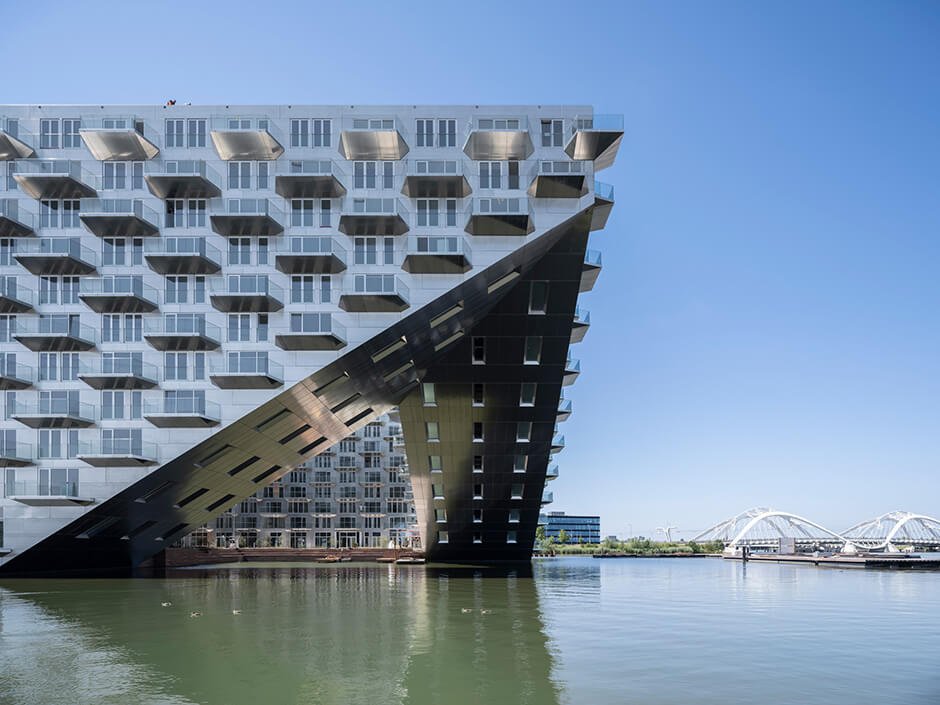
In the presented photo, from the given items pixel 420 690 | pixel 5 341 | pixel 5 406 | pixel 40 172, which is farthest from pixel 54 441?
pixel 420 690

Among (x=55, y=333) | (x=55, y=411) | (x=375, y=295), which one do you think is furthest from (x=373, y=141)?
(x=55, y=411)

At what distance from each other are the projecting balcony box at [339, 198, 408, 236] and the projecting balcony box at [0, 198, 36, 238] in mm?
20844

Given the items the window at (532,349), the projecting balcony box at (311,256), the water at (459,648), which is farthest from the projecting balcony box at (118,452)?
the window at (532,349)

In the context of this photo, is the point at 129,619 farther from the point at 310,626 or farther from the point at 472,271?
the point at 472,271

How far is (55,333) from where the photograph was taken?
175ft

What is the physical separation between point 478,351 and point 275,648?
40391mm

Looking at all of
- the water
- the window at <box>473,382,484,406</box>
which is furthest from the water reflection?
the window at <box>473,382,484,406</box>

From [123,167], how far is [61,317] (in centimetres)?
1096

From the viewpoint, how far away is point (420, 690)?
1922 cm

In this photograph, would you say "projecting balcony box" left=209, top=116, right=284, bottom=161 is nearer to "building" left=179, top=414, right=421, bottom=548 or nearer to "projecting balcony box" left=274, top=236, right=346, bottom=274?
"projecting balcony box" left=274, top=236, right=346, bottom=274

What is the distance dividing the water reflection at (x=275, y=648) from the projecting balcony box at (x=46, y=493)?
8138mm

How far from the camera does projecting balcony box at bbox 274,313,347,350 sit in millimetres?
52812

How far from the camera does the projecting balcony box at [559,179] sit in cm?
5300

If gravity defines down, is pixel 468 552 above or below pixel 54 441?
below
